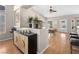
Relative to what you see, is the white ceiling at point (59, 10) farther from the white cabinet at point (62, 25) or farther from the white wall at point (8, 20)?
the white wall at point (8, 20)

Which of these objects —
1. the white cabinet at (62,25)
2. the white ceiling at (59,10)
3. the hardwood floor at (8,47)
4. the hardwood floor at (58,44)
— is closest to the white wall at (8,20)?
the hardwood floor at (8,47)

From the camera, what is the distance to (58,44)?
1705 millimetres

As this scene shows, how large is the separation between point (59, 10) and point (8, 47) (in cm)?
114

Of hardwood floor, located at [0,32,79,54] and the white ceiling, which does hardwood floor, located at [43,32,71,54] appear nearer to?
hardwood floor, located at [0,32,79,54]

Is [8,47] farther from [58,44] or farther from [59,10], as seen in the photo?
[59,10]

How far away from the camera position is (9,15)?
1.67 meters

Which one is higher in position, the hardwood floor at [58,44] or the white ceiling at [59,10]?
the white ceiling at [59,10]

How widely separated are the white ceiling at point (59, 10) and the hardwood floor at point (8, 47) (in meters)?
0.78

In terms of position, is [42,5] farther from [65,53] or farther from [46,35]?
[65,53]

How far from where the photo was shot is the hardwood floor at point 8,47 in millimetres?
1670

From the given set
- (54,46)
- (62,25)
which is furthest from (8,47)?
(62,25)
